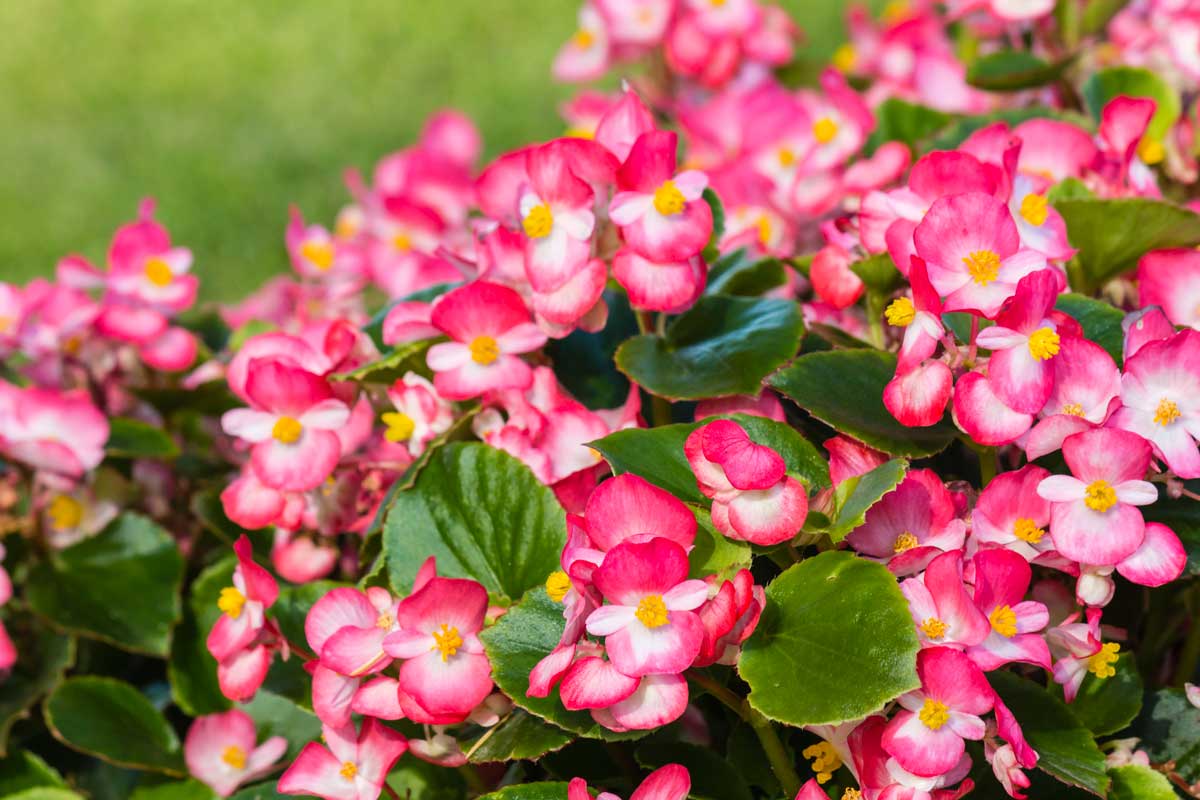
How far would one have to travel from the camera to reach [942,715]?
641mm

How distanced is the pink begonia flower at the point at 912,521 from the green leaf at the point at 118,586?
604mm

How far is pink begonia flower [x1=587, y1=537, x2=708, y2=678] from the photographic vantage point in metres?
0.62

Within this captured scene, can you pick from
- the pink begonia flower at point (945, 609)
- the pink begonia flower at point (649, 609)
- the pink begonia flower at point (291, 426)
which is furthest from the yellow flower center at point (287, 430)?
the pink begonia flower at point (945, 609)

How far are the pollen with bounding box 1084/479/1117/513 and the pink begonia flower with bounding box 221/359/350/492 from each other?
0.48 m

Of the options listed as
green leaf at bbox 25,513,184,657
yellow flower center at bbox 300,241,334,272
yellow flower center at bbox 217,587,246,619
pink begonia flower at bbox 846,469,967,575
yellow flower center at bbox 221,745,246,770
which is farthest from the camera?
yellow flower center at bbox 300,241,334,272

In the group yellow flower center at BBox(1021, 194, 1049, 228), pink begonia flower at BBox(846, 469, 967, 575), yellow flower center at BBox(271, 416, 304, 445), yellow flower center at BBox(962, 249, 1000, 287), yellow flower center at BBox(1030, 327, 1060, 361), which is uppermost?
yellow flower center at BBox(962, 249, 1000, 287)

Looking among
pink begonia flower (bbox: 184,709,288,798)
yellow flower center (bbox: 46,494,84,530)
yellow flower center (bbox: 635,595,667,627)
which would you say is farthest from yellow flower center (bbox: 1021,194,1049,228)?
yellow flower center (bbox: 46,494,84,530)

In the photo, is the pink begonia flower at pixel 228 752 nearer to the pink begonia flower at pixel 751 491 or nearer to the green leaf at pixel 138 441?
the green leaf at pixel 138 441

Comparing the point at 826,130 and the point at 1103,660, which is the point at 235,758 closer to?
the point at 1103,660

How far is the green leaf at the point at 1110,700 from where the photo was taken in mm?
768

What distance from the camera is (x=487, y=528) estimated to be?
81 centimetres

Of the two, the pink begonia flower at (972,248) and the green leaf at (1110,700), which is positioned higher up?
the pink begonia flower at (972,248)

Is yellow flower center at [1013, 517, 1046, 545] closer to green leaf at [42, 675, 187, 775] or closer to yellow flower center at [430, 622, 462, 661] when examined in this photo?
yellow flower center at [430, 622, 462, 661]

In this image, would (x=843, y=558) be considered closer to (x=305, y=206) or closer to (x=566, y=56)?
(x=566, y=56)
